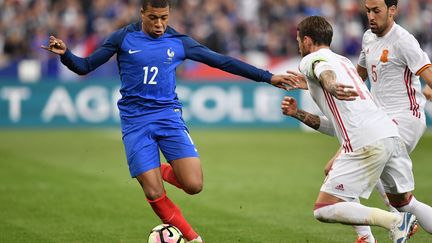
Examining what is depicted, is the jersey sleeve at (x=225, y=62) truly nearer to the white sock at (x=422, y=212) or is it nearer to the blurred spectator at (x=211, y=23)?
the white sock at (x=422, y=212)

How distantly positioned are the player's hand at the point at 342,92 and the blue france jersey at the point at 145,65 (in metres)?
1.33

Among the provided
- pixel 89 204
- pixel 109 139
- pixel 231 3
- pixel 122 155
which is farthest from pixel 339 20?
pixel 89 204

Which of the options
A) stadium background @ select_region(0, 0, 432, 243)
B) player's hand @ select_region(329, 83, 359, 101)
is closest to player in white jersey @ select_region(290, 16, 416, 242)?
player's hand @ select_region(329, 83, 359, 101)

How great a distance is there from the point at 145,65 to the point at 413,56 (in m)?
2.56

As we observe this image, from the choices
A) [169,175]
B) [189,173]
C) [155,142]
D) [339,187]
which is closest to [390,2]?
[339,187]

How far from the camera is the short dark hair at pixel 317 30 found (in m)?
7.78

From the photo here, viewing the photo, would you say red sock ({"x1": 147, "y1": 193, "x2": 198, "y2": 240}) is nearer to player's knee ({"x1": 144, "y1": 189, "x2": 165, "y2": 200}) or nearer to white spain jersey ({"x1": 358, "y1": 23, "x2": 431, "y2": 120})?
player's knee ({"x1": 144, "y1": 189, "x2": 165, "y2": 200})

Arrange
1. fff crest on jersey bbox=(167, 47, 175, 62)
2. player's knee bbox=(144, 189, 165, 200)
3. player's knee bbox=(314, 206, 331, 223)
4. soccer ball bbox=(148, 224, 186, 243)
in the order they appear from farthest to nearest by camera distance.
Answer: fff crest on jersey bbox=(167, 47, 175, 62), player's knee bbox=(144, 189, 165, 200), soccer ball bbox=(148, 224, 186, 243), player's knee bbox=(314, 206, 331, 223)

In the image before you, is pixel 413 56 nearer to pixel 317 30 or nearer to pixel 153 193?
pixel 317 30

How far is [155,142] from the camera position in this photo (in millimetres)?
8773

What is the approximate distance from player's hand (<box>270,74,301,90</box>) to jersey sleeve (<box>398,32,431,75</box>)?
1035 millimetres

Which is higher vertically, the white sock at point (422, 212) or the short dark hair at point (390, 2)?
the short dark hair at point (390, 2)

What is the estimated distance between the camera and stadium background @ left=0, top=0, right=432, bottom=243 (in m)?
12.9

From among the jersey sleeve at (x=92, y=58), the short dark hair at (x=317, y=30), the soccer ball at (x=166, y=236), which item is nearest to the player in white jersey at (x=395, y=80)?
the short dark hair at (x=317, y=30)
